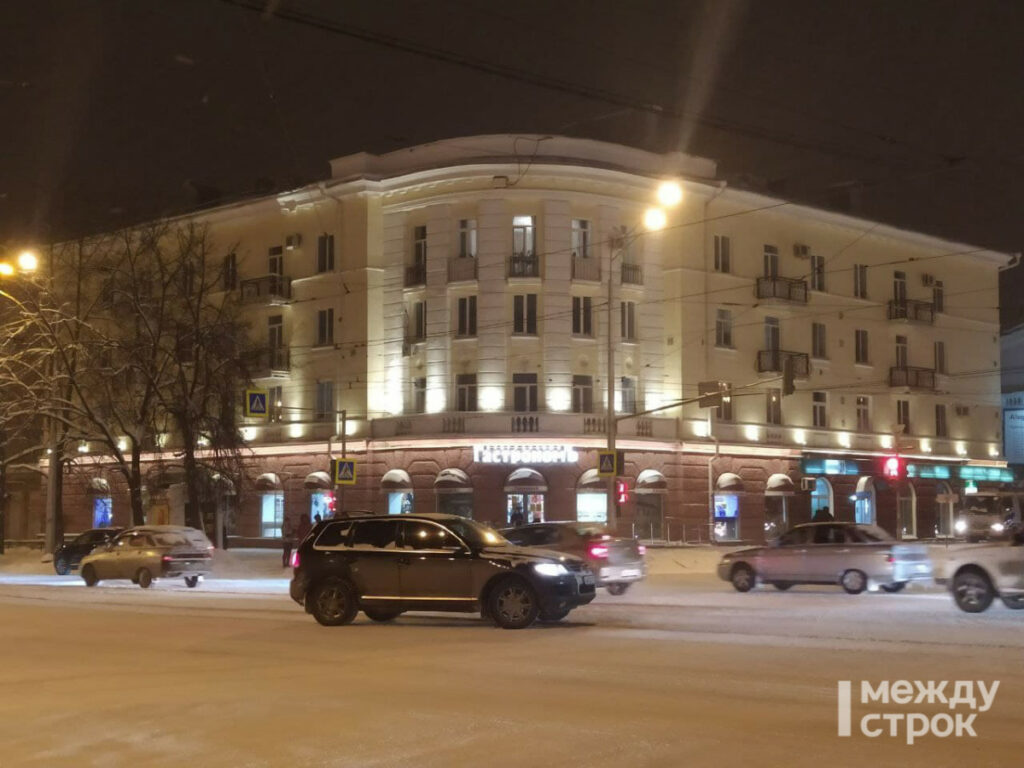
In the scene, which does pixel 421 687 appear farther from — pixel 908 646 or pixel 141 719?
pixel 908 646

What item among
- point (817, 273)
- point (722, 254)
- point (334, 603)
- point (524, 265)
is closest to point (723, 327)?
point (722, 254)

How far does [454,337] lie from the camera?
1885 inches

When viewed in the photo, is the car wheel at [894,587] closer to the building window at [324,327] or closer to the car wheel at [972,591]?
the car wheel at [972,591]

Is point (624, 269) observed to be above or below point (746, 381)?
above

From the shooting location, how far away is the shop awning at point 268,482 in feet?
171

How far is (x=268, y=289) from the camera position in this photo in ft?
172

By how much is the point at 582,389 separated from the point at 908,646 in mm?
33217

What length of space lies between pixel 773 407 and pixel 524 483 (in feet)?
42.5

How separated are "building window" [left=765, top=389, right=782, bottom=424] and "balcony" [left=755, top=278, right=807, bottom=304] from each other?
13.4 feet

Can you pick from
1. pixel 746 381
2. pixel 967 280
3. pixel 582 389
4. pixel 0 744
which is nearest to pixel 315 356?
pixel 582 389

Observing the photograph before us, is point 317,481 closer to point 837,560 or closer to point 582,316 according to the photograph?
point 582,316

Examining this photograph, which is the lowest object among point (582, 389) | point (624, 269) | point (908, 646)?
point (908, 646)

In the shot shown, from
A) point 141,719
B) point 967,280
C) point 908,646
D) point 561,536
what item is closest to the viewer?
point 141,719

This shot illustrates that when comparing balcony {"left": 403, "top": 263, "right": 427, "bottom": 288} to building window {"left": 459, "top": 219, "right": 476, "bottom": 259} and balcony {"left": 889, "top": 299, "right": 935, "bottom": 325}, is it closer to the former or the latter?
building window {"left": 459, "top": 219, "right": 476, "bottom": 259}
